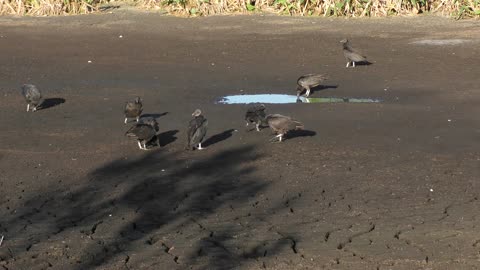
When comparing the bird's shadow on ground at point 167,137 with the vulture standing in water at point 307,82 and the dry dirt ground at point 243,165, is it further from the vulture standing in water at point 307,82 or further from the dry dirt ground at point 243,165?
the vulture standing in water at point 307,82

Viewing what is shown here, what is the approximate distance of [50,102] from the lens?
1900cm

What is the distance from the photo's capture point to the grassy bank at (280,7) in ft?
97.2

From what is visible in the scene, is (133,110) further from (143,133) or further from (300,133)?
(300,133)

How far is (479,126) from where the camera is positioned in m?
15.7

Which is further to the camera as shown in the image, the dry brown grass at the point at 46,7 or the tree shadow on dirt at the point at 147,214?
the dry brown grass at the point at 46,7

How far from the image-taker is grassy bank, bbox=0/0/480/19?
97.2 ft

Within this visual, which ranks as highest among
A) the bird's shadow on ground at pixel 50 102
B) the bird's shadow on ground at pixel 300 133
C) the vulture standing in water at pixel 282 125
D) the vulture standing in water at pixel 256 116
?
the vulture standing in water at pixel 282 125

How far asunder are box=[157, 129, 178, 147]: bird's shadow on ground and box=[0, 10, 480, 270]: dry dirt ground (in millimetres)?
42

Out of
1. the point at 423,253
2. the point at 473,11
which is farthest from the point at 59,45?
the point at 423,253

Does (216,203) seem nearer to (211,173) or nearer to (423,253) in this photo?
(211,173)

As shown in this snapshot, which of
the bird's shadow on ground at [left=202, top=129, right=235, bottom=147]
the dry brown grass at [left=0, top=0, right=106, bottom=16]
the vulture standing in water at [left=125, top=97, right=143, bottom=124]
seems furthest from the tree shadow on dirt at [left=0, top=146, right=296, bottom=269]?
the dry brown grass at [left=0, top=0, right=106, bottom=16]

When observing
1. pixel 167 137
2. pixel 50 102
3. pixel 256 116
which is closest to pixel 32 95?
pixel 50 102

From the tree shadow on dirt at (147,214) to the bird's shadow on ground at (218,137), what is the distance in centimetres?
68

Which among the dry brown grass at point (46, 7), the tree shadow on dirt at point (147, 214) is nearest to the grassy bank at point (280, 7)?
the dry brown grass at point (46, 7)
